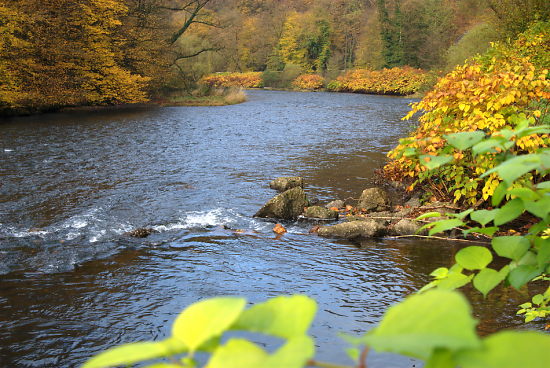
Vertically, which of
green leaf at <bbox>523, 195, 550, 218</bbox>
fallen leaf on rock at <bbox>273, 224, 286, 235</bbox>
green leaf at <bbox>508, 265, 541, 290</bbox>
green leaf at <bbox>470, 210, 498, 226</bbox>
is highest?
green leaf at <bbox>523, 195, 550, 218</bbox>

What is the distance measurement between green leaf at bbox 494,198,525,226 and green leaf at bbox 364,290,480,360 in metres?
0.67

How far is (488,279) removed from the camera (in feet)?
3.93

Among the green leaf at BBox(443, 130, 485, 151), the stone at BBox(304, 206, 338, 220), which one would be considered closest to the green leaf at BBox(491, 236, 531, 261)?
the green leaf at BBox(443, 130, 485, 151)

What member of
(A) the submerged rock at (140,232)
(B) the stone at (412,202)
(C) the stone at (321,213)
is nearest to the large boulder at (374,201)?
(B) the stone at (412,202)

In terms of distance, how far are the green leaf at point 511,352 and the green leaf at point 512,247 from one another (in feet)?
2.38

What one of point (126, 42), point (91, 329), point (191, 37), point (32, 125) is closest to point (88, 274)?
point (91, 329)

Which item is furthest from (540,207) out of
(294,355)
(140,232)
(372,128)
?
(372,128)

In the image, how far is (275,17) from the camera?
7631cm

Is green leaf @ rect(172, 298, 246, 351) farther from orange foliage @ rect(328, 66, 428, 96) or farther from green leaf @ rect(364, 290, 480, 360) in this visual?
orange foliage @ rect(328, 66, 428, 96)

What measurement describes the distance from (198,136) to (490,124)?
14182 millimetres

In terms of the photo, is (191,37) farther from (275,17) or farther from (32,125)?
(275,17)

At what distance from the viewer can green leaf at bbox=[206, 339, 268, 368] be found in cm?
49

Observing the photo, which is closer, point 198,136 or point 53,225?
point 53,225

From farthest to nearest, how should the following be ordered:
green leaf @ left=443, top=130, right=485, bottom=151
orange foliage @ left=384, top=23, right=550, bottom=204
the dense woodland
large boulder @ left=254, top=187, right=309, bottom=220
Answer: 1. the dense woodland
2. large boulder @ left=254, top=187, right=309, bottom=220
3. orange foliage @ left=384, top=23, right=550, bottom=204
4. green leaf @ left=443, top=130, right=485, bottom=151
